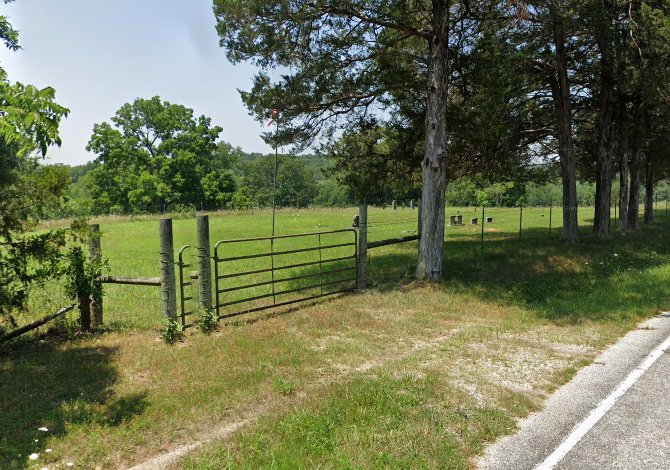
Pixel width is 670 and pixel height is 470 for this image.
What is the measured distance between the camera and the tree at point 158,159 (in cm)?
5956

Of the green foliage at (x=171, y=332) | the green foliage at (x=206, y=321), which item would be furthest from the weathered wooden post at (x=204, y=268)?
the green foliage at (x=171, y=332)

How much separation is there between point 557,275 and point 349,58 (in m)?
8.24

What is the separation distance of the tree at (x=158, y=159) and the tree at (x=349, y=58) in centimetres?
4849

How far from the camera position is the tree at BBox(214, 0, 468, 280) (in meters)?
11.5

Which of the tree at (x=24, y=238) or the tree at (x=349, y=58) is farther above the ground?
the tree at (x=349, y=58)

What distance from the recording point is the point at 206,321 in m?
7.80

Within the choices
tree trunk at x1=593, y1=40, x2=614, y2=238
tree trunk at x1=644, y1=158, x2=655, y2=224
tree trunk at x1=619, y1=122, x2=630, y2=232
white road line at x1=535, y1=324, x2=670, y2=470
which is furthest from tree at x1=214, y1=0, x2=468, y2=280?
tree trunk at x1=644, y1=158, x2=655, y2=224

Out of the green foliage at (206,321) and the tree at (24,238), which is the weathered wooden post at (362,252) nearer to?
the green foliage at (206,321)

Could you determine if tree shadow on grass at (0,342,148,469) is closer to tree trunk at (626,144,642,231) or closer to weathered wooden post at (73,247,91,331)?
weathered wooden post at (73,247,91,331)

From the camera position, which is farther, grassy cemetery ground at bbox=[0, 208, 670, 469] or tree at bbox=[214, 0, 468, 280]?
tree at bbox=[214, 0, 468, 280]

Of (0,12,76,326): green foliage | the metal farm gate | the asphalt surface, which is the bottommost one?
the asphalt surface

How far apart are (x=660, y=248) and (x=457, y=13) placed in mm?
12514

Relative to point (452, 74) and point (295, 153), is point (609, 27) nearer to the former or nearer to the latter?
point (452, 74)

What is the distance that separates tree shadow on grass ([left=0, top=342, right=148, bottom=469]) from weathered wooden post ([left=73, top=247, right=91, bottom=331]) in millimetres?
632
